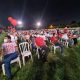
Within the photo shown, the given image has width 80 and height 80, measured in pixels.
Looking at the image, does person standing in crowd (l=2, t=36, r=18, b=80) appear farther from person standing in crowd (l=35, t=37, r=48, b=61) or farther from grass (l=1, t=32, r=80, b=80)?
person standing in crowd (l=35, t=37, r=48, b=61)

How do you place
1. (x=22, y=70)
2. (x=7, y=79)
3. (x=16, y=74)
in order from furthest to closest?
1. (x=22, y=70)
2. (x=16, y=74)
3. (x=7, y=79)

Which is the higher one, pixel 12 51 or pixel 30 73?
pixel 12 51

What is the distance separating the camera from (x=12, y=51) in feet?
22.5

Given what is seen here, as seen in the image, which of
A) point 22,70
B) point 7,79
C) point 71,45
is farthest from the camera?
point 71,45

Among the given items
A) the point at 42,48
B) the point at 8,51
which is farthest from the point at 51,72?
the point at 42,48

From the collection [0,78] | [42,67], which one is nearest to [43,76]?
[42,67]

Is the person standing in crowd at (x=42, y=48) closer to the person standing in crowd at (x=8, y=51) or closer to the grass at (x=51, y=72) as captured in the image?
the grass at (x=51, y=72)

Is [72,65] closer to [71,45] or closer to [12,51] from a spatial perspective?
[12,51]

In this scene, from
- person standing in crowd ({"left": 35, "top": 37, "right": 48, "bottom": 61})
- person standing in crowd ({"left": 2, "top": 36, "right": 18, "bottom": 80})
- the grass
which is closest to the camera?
the grass

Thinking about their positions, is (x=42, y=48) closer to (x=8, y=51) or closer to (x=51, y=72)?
(x=8, y=51)

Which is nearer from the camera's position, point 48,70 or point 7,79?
point 7,79

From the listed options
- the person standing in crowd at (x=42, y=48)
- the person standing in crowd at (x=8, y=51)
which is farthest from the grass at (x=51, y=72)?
the person standing in crowd at (x=42, y=48)

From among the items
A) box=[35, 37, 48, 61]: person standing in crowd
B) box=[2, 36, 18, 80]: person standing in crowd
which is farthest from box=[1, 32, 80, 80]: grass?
box=[35, 37, 48, 61]: person standing in crowd

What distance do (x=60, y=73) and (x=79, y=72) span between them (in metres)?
0.77
